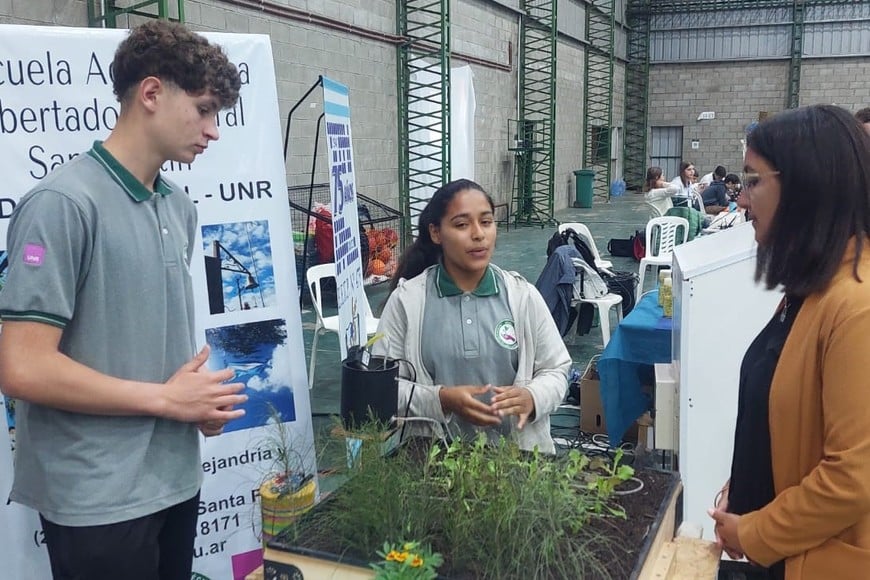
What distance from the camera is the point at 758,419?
48.5 inches

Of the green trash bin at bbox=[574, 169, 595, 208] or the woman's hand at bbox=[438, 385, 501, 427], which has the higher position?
the green trash bin at bbox=[574, 169, 595, 208]

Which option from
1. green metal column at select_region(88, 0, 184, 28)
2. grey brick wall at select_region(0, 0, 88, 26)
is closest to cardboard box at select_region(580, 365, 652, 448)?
green metal column at select_region(88, 0, 184, 28)

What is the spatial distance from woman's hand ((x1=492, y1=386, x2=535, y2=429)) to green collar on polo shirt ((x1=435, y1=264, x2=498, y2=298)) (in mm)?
239

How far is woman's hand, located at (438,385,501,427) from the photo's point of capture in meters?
1.62

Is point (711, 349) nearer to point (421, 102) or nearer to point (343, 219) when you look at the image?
point (343, 219)

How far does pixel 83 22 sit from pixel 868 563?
205 inches

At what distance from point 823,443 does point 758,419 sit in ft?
0.36

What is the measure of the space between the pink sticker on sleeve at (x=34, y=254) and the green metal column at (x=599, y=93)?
1579 cm

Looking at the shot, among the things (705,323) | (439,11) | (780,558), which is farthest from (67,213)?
(439,11)

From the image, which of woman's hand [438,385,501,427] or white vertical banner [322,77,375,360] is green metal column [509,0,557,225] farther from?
woman's hand [438,385,501,427]

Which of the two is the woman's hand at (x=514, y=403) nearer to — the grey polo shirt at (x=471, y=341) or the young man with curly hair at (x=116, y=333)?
the grey polo shirt at (x=471, y=341)

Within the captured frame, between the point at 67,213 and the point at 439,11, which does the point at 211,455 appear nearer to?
the point at 67,213

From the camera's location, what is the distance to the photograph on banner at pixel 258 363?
2105mm

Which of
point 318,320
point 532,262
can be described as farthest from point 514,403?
point 532,262
